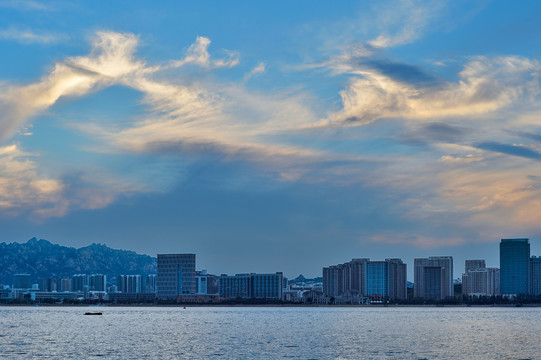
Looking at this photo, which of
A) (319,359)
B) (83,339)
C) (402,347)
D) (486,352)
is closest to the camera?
(319,359)

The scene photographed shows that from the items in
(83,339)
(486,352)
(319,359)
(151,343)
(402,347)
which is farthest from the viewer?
(83,339)

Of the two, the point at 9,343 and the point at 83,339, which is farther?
the point at 83,339

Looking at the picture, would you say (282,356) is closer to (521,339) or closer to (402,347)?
(402,347)

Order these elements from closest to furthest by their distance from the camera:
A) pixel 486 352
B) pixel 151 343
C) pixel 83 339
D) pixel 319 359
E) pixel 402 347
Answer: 1. pixel 319 359
2. pixel 486 352
3. pixel 402 347
4. pixel 151 343
5. pixel 83 339

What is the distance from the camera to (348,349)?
4109 inches

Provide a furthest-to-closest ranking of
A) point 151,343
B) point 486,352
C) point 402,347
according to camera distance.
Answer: point 151,343 → point 402,347 → point 486,352

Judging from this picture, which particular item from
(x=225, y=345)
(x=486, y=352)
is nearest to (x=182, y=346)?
(x=225, y=345)

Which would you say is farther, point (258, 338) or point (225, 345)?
point (258, 338)

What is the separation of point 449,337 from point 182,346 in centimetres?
5347

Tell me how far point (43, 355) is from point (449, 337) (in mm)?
75837

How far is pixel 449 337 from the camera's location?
132625mm

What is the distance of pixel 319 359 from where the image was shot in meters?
90.2

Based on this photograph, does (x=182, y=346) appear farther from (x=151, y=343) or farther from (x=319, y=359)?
(x=319, y=359)

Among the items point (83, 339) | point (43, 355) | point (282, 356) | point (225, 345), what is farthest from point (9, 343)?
point (282, 356)
